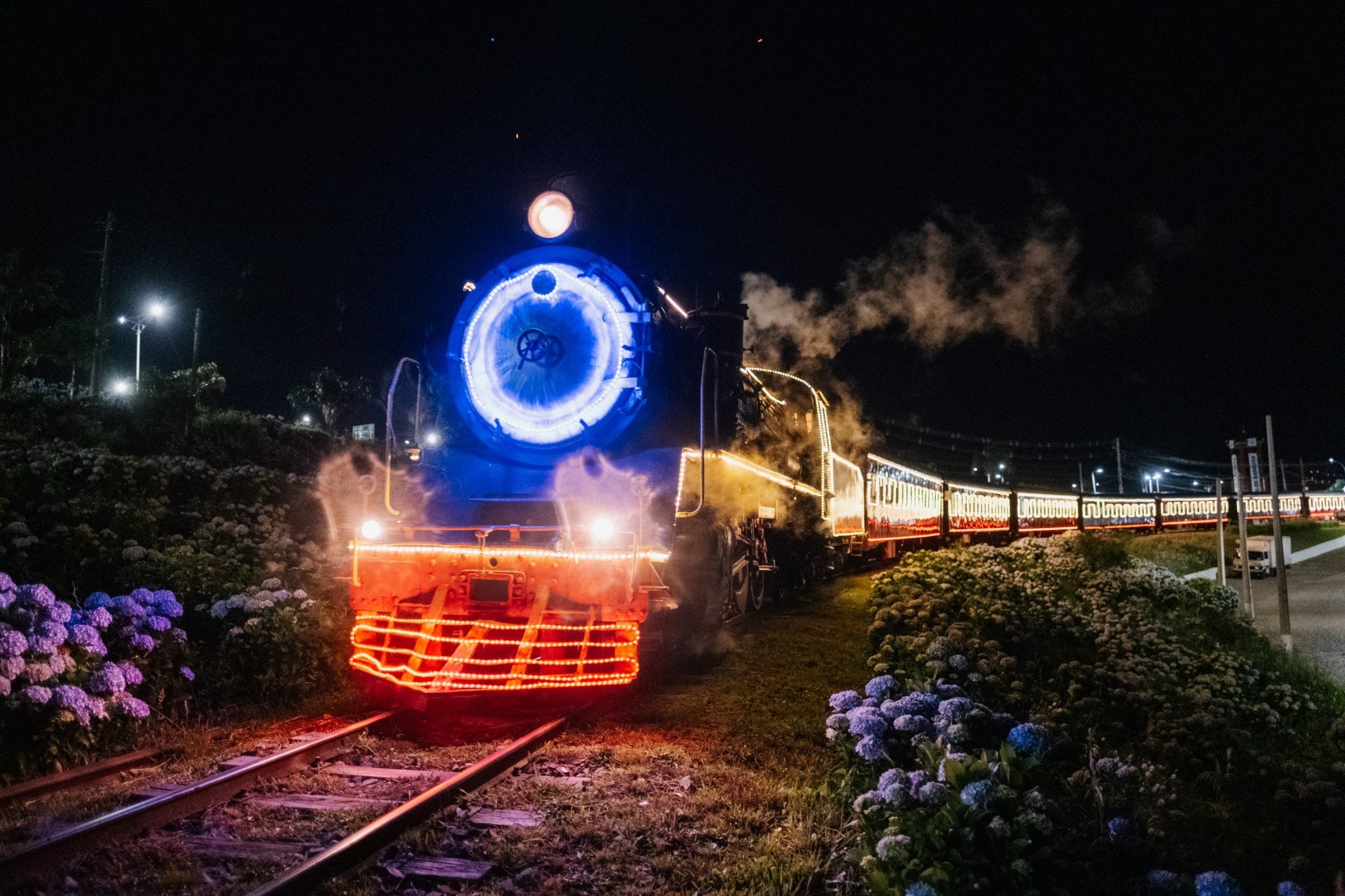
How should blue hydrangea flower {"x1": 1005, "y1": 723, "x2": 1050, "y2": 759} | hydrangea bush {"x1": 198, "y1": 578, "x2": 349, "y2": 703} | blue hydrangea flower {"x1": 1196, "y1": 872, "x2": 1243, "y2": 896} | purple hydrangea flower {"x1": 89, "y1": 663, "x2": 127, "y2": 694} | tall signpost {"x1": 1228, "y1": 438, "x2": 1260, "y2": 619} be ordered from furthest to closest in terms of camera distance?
1. tall signpost {"x1": 1228, "y1": 438, "x2": 1260, "y2": 619}
2. hydrangea bush {"x1": 198, "y1": 578, "x2": 349, "y2": 703}
3. purple hydrangea flower {"x1": 89, "y1": 663, "x2": 127, "y2": 694}
4. blue hydrangea flower {"x1": 1005, "y1": 723, "x2": 1050, "y2": 759}
5. blue hydrangea flower {"x1": 1196, "y1": 872, "x2": 1243, "y2": 896}

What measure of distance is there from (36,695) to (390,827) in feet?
8.04

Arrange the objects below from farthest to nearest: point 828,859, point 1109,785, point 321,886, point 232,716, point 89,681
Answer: point 232,716, point 89,681, point 1109,785, point 828,859, point 321,886

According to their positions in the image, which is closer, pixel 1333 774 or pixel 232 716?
pixel 1333 774

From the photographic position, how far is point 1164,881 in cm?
302

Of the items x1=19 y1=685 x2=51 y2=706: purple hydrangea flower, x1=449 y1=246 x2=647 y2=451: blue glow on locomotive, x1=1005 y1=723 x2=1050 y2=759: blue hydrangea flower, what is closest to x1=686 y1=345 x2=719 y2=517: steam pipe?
x1=449 y1=246 x2=647 y2=451: blue glow on locomotive

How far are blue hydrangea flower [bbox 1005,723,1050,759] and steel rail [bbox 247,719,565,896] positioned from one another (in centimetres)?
259

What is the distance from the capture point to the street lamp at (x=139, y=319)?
78.2ft

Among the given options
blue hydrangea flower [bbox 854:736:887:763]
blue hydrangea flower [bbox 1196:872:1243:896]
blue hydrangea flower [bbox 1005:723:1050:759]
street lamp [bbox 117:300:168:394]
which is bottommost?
blue hydrangea flower [bbox 1196:872:1243:896]

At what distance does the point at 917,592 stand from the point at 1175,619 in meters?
3.06

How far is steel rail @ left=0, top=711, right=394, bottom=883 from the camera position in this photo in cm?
335

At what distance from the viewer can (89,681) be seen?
524 cm

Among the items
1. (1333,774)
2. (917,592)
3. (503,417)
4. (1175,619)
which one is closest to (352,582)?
(503,417)

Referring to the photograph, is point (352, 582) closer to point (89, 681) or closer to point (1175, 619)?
point (89, 681)

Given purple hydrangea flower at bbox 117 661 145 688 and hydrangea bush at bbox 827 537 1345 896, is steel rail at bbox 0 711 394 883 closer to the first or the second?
purple hydrangea flower at bbox 117 661 145 688
